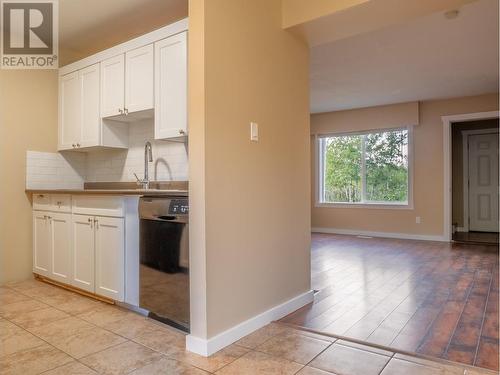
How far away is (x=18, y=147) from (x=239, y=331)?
2.90 meters

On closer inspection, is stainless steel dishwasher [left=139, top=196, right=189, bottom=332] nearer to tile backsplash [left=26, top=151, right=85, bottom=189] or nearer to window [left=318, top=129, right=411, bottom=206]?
tile backsplash [left=26, top=151, right=85, bottom=189]

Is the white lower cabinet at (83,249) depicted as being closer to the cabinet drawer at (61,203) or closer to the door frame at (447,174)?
the cabinet drawer at (61,203)

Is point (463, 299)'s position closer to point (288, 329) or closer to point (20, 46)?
point (288, 329)

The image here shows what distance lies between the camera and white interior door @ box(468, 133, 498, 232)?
7.24 m

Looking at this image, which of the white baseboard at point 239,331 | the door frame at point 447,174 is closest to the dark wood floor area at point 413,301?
the white baseboard at point 239,331

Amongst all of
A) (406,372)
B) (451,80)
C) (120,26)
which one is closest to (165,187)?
(120,26)

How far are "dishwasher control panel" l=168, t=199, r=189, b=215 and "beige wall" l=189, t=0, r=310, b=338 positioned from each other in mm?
223

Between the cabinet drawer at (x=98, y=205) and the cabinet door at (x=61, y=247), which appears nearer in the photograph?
the cabinet drawer at (x=98, y=205)

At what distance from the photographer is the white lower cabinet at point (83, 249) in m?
2.65

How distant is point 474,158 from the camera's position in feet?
24.4

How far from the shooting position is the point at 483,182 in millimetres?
7312

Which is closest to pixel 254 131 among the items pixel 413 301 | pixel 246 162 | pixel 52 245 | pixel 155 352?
pixel 246 162

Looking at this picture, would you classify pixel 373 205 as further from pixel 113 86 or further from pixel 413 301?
pixel 113 86

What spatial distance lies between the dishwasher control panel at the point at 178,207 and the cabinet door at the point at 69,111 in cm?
191
